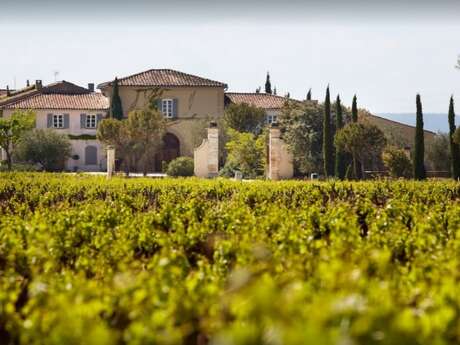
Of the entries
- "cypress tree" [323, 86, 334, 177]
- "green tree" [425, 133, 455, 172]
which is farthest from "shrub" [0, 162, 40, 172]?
"green tree" [425, 133, 455, 172]

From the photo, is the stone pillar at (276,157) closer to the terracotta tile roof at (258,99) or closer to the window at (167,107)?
the window at (167,107)

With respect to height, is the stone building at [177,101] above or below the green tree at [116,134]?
above

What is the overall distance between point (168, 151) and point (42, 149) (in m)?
7.54

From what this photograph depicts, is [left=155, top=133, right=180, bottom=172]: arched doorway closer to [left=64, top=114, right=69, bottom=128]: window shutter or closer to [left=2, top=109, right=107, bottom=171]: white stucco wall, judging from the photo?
[left=2, top=109, right=107, bottom=171]: white stucco wall

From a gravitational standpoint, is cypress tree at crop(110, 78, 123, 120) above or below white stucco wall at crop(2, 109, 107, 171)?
above

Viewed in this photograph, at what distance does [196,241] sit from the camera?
991 cm

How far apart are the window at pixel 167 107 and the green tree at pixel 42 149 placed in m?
6.51

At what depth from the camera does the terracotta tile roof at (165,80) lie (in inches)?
1811

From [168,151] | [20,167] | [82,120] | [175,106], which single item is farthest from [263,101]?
[20,167]

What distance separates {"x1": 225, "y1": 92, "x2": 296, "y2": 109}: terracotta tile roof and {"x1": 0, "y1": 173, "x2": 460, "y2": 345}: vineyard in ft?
111

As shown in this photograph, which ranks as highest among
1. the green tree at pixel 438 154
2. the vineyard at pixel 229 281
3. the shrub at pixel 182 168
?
the green tree at pixel 438 154

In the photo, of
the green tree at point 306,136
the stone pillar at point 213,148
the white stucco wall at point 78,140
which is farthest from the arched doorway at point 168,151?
the stone pillar at point 213,148

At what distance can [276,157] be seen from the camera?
32.2 metres

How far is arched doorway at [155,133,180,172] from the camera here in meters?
45.2
